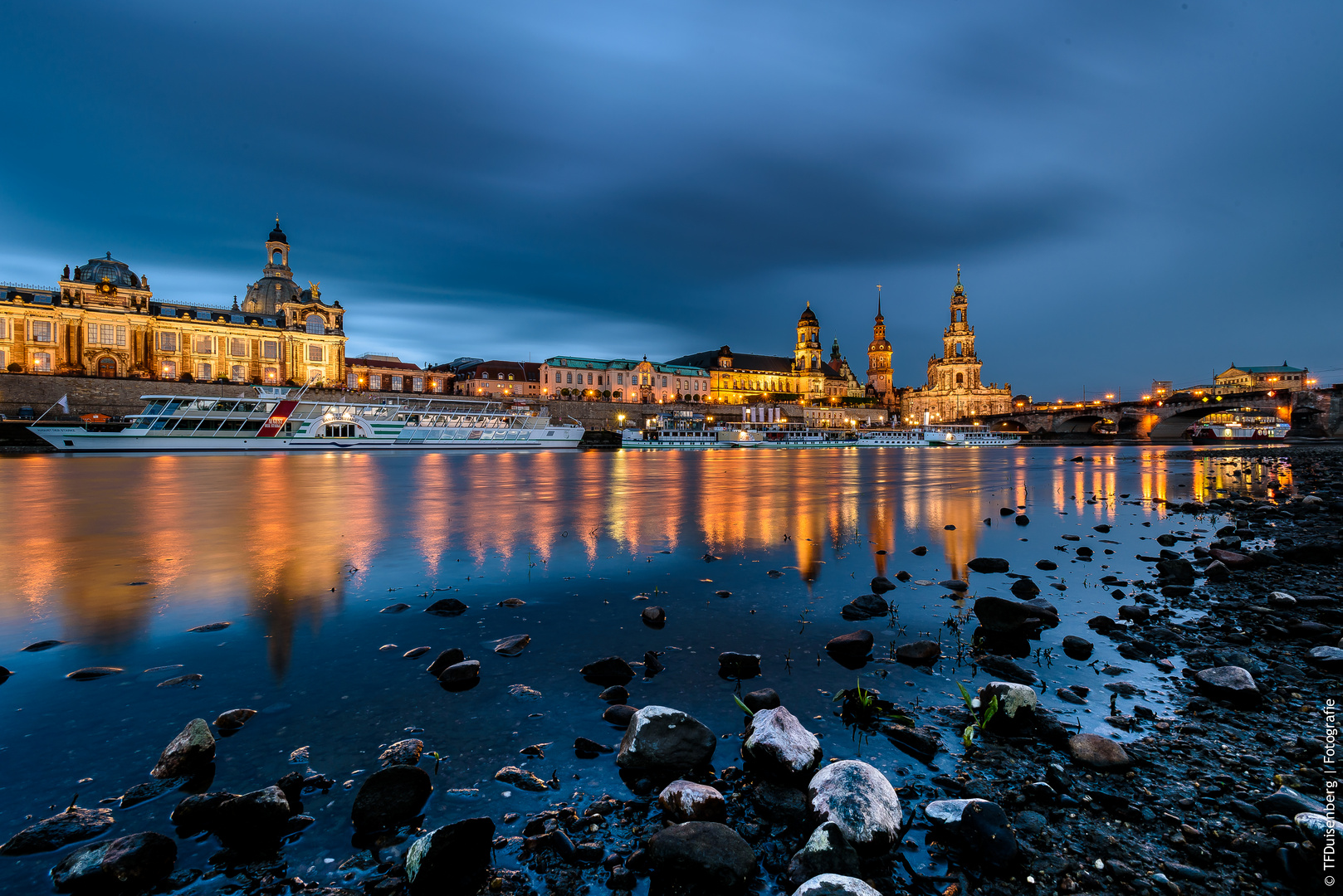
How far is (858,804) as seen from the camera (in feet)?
10.3

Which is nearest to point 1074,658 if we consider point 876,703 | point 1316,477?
point 876,703

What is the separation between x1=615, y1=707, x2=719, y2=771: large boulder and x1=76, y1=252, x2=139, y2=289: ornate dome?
11131cm

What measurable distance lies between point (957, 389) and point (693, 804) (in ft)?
614

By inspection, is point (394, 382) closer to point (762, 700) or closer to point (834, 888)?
point (762, 700)

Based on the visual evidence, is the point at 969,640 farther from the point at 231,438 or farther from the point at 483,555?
the point at 231,438

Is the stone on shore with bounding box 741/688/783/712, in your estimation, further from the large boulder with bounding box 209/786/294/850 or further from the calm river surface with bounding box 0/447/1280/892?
the large boulder with bounding box 209/786/294/850

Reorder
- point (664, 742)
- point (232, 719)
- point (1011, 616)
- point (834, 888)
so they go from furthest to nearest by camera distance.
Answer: point (1011, 616)
point (232, 719)
point (664, 742)
point (834, 888)

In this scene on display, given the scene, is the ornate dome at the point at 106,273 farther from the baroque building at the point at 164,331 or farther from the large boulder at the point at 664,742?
the large boulder at the point at 664,742

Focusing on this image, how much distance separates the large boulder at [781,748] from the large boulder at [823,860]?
643 millimetres

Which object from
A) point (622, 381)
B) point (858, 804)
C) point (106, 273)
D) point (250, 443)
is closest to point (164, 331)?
point (106, 273)

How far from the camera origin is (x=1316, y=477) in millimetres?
27531

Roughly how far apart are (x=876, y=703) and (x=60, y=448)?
70.6m

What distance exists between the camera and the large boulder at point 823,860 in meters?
2.86

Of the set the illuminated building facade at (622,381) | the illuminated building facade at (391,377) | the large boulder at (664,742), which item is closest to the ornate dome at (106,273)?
the illuminated building facade at (391,377)
